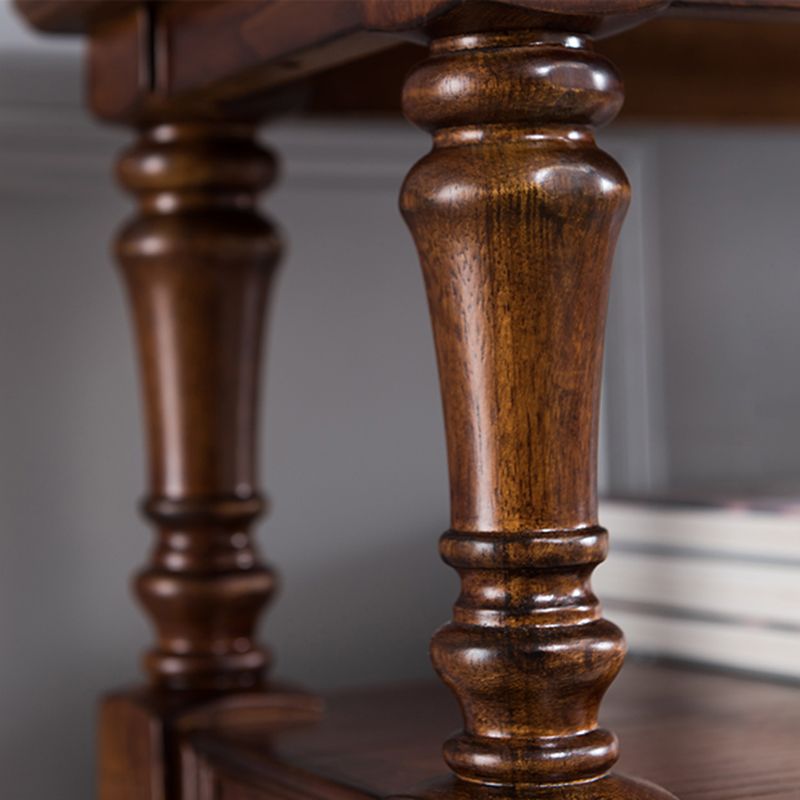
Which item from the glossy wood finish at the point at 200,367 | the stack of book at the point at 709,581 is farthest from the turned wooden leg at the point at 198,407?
the stack of book at the point at 709,581

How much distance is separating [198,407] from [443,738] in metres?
0.18

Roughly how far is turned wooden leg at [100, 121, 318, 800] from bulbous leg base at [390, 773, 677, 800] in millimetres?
229

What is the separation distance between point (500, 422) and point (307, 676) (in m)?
0.49

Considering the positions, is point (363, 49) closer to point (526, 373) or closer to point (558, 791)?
point (526, 373)

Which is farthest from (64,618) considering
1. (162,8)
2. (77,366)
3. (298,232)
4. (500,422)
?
(500,422)

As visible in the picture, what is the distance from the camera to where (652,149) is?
40.0 inches

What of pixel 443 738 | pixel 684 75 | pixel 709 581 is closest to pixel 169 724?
pixel 443 738

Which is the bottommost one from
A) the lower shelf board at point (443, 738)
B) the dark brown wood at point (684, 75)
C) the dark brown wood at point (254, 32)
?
the lower shelf board at point (443, 738)

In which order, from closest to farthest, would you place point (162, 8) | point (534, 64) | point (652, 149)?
point (534, 64) < point (162, 8) < point (652, 149)

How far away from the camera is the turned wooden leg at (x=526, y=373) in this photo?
0.46 metres

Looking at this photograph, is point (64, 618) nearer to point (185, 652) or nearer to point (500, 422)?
point (185, 652)

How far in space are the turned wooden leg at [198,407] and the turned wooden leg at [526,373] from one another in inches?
10.0

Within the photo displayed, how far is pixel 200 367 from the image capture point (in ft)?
2.36

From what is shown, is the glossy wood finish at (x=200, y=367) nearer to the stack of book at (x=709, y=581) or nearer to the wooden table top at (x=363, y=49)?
the wooden table top at (x=363, y=49)
